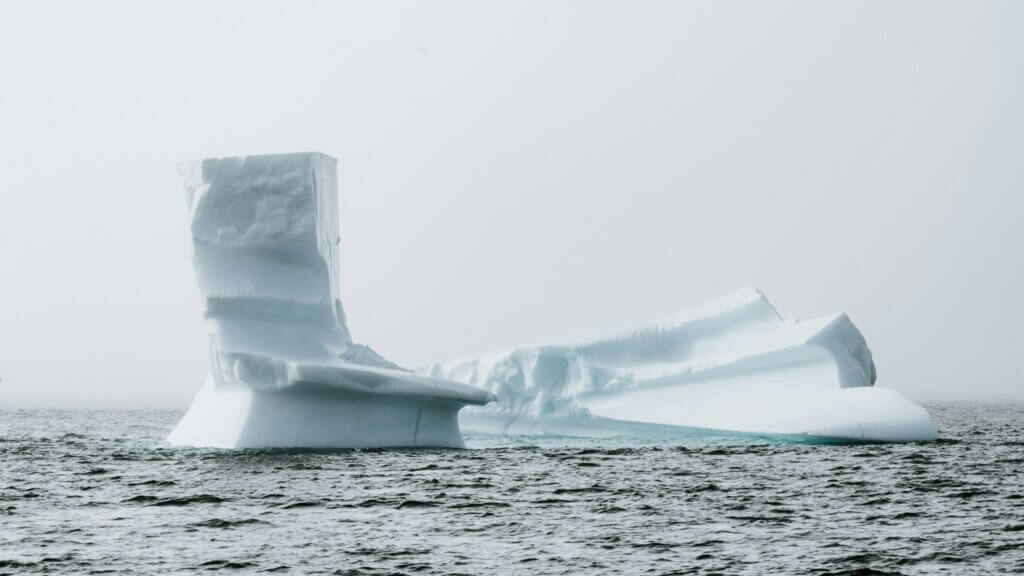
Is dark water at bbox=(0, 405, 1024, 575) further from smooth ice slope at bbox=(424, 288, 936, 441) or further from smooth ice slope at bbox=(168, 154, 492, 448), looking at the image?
smooth ice slope at bbox=(424, 288, 936, 441)

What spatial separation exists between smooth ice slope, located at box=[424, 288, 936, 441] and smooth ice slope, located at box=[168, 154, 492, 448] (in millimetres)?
5371

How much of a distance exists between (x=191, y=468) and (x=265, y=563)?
255 inches

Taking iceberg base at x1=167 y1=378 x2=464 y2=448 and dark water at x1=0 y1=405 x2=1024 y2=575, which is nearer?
dark water at x1=0 y1=405 x2=1024 y2=575

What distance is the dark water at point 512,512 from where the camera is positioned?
10172mm

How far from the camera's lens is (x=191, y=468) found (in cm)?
1612

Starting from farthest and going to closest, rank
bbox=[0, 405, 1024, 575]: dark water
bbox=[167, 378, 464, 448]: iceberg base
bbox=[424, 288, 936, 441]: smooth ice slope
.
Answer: bbox=[424, 288, 936, 441]: smooth ice slope, bbox=[167, 378, 464, 448]: iceberg base, bbox=[0, 405, 1024, 575]: dark water

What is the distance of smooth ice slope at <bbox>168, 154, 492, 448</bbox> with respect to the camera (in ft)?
58.1

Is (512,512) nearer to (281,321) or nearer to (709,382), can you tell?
(281,321)

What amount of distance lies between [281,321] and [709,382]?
27.1 feet

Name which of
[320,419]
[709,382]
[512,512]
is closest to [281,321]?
[320,419]

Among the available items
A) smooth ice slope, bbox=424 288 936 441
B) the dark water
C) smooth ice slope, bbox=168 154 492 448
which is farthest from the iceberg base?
smooth ice slope, bbox=424 288 936 441

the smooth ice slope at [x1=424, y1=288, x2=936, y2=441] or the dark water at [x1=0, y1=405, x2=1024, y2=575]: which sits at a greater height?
the smooth ice slope at [x1=424, y1=288, x2=936, y2=441]

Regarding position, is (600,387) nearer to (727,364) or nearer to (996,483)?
(727,364)

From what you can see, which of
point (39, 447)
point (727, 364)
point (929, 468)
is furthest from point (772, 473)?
point (39, 447)
